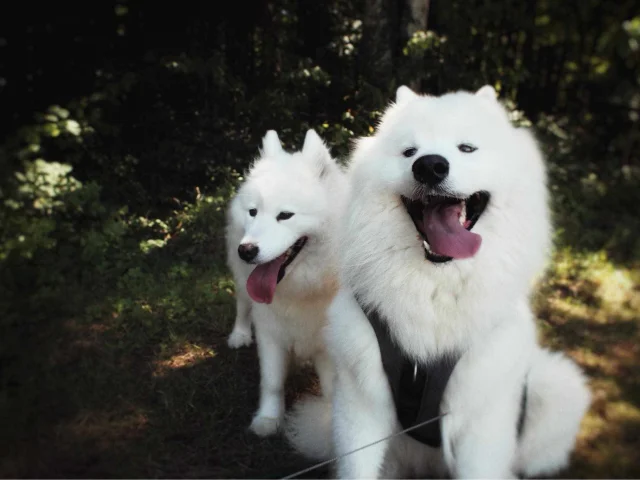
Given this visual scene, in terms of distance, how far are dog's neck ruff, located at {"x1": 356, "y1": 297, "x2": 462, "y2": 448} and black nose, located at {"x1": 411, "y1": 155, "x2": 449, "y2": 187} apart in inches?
21.4

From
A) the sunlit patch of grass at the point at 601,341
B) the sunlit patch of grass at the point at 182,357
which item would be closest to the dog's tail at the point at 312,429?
the sunlit patch of grass at the point at 182,357

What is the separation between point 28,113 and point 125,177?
4.67 feet

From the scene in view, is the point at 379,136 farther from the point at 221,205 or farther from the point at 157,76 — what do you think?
the point at 157,76

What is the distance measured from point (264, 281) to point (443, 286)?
1.07 meters

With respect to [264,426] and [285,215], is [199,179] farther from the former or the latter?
[264,426]

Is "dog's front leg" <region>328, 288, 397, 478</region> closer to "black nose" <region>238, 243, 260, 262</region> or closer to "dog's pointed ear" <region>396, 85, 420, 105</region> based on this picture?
"black nose" <region>238, 243, 260, 262</region>

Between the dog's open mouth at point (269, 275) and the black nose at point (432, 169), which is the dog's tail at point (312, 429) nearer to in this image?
the dog's open mouth at point (269, 275)

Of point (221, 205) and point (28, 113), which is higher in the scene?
point (28, 113)

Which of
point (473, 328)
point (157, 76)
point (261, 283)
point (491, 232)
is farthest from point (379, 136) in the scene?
point (157, 76)

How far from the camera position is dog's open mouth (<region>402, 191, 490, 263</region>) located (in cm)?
181

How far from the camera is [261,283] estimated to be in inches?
106

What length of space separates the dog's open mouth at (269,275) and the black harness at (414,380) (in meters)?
0.80

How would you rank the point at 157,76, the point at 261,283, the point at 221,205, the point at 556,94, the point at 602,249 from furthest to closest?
the point at 556,94
the point at 157,76
the point at 221,205
the point at 602,249
the point at 261,283

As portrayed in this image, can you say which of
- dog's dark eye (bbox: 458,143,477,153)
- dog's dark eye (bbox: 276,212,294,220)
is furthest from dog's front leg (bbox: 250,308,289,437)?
dog's dark eye (bbox: 458,143,477,153)
